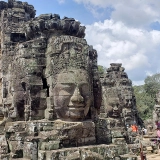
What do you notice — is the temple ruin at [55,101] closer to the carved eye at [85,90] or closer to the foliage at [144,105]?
the carved eye at [85,90]

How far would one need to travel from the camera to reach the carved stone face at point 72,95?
5.99m

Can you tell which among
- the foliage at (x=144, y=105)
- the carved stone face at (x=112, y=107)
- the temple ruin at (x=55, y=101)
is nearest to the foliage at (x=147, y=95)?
the foliage at (x=144, y=105)

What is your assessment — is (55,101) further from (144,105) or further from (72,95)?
(144,105)

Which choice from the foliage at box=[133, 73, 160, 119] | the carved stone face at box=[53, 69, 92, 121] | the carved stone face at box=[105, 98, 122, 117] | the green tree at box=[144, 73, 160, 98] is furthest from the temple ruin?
the green tree at box=[144, 73, 160, 98]

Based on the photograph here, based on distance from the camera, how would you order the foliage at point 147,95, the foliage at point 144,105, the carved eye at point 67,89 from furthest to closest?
the foliage at point 147,95 → the foliage at point 144,105 → the carved eye at point 67,89

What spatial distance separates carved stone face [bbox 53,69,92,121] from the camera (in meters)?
5.99

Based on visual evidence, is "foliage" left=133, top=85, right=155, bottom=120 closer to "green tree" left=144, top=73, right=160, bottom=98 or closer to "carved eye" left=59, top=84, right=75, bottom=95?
"green tree" left=144, top=73, right=160, bottom=98

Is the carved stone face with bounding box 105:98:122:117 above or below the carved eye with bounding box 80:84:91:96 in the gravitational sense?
→ below

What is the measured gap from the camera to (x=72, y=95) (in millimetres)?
6047

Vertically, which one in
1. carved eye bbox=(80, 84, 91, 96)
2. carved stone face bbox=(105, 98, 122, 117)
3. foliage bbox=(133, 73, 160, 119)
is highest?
foliage bbox=(133, 73, 160, 119)

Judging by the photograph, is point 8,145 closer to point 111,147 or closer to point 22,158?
point 22,158

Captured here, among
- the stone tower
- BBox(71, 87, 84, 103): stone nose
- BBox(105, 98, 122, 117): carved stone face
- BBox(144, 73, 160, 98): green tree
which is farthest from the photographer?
BBox(144, 73, 160, 98): green tree

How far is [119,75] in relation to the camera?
17.2 meters

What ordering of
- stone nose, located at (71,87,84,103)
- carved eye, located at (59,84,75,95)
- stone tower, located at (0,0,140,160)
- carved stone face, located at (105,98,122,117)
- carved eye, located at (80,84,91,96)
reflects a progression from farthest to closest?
carved stone face, located at (105,98,122,117) < carved eye, located at (80,84,91,96) < carved eye, located at (59,84,75,95) < stone nose, located at (71,87,84,103) < stone tower, located at (0,0,140,160)
